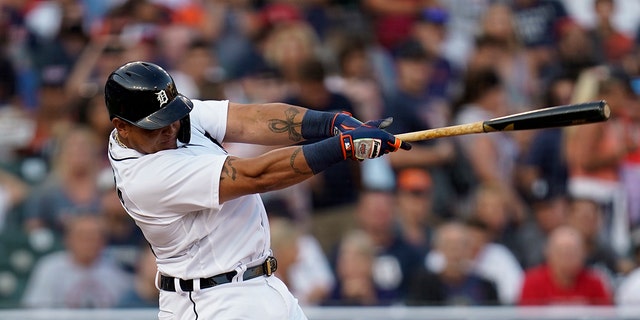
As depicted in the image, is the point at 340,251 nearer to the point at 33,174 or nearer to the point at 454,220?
the point at 454,220

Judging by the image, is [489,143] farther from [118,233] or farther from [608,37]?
[118,233]

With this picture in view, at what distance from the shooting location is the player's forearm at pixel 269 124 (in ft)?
15.8

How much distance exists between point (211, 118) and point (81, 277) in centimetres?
312

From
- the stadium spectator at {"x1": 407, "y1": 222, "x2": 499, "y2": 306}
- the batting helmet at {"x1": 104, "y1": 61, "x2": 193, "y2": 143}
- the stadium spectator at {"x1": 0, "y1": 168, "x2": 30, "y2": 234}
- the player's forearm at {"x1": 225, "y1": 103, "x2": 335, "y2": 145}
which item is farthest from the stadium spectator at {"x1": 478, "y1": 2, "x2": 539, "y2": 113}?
the batting helmet at {"x1": 104, "y1": 61, "x2": 193, "y2": 143}

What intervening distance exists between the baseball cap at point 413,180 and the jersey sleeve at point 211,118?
10.8 feet

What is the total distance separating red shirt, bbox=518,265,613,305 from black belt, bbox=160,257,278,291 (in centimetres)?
305

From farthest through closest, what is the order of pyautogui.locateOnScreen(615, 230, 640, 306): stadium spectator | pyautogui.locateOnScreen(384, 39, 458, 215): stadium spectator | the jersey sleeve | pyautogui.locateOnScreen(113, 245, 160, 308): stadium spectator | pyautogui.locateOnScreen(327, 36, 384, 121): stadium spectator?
pyautogui.locateOnScreen(327, 36, 384, 121): stadium spectator → pyautogui.locateOnScreen(384, 39, 458, 215): stadium spectator → pyautogui.locateOnScreen(113, 245, 160, 308): stadium spectator → pyautogui.locateOnScreen(615, 230, 640, 306): stadium spectator → the jersey sleeve

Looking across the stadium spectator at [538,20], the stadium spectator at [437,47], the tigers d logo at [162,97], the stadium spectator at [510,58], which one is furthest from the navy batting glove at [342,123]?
the stadium spectator at [538,20]

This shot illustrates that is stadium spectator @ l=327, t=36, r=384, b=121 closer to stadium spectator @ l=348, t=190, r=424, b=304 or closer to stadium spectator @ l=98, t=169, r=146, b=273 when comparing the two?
stadium spectator @ l=348, t=190, r=424, b=304

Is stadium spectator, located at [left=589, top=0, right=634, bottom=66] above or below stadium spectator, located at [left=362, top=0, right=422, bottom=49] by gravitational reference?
above

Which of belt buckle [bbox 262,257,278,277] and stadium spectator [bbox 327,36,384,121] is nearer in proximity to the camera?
belt buckle [bbox 262,257,278,277]

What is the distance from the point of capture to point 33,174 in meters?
8.29

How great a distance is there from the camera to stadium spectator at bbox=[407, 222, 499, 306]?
737 cm

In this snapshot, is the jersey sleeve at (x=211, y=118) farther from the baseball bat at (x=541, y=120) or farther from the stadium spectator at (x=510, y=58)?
the stadium spectator at (x=510, y=58)
